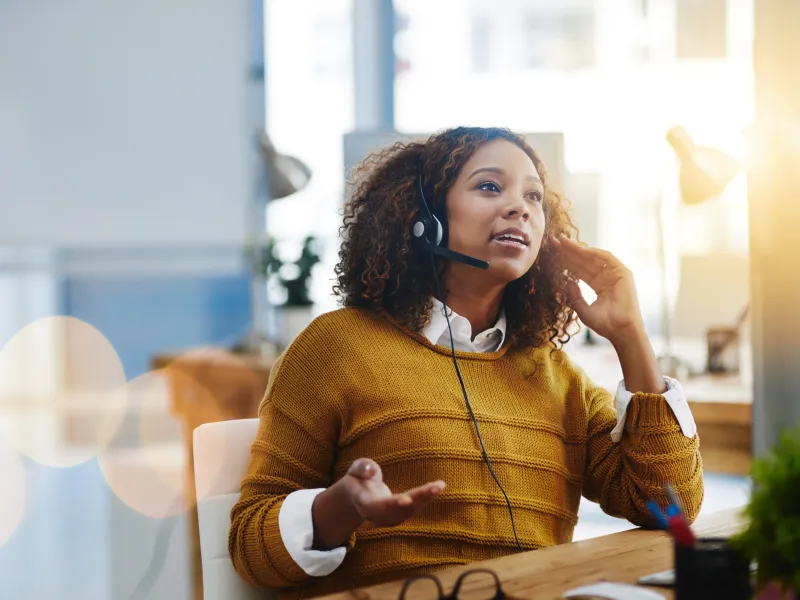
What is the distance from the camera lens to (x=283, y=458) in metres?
1.13

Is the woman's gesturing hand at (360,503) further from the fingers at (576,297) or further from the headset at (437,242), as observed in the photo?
the fingers at (576,297)

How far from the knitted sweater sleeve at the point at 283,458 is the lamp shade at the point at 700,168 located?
1.47 meters

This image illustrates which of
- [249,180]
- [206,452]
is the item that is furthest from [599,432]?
[249,180]

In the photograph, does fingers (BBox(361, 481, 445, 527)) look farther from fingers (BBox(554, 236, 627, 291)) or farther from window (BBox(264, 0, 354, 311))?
window (BBox(264, 0, 354, 311))

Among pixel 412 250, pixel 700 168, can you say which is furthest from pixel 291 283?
pixel 412 250

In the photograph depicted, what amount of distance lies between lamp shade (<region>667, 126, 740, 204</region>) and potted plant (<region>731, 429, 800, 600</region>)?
5.79ft

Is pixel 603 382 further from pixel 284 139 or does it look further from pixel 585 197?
pixel 284 139

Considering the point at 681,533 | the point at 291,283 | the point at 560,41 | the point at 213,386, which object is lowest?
the point at 213,386

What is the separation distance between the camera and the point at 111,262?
186 inches

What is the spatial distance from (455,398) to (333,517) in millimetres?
269

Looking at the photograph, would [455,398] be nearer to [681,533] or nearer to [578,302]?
[578,302]

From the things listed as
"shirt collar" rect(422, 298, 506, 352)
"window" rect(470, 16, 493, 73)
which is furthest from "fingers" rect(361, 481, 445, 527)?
"window" rect(470, 16, 493, 73)

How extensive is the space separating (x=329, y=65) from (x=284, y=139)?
399 mm

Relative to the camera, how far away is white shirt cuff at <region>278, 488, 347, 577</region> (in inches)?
40.9
